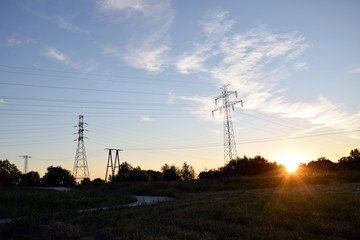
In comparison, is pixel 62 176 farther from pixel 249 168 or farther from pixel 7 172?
pixel 249 168

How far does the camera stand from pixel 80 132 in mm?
62719

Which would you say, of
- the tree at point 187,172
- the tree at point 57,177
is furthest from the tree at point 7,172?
the tree at point 187,172

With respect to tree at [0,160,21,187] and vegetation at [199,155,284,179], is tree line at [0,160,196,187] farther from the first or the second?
vegetation at [199,155,284,179]

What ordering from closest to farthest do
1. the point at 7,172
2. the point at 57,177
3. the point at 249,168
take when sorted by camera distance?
1. the point at 249,168
2. the point at 7,172
3. the point at 57,177

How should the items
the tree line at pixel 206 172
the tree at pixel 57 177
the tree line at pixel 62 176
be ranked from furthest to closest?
the tree at pixel 57 177 → the tree line at pixel 62 176 → the tree line at pixel 206 172

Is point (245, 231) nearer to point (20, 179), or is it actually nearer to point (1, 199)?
point (1, 199)

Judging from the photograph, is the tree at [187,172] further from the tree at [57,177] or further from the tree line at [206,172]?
the tree at [57,177]

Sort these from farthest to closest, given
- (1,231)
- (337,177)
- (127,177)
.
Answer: (127,177)
(337,177)
(1,231)

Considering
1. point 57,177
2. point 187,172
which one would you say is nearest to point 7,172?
point 57,177

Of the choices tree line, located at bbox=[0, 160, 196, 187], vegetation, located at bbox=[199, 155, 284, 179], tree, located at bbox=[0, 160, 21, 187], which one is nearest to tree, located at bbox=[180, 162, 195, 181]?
tree line, located at bbox=[0, 160, 196, 187]

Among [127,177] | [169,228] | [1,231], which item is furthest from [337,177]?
[127,177]

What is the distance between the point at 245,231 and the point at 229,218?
87.0 inches

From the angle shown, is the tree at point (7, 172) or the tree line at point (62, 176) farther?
the tree at point (7, 172)

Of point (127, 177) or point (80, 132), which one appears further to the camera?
point (127, 177)
